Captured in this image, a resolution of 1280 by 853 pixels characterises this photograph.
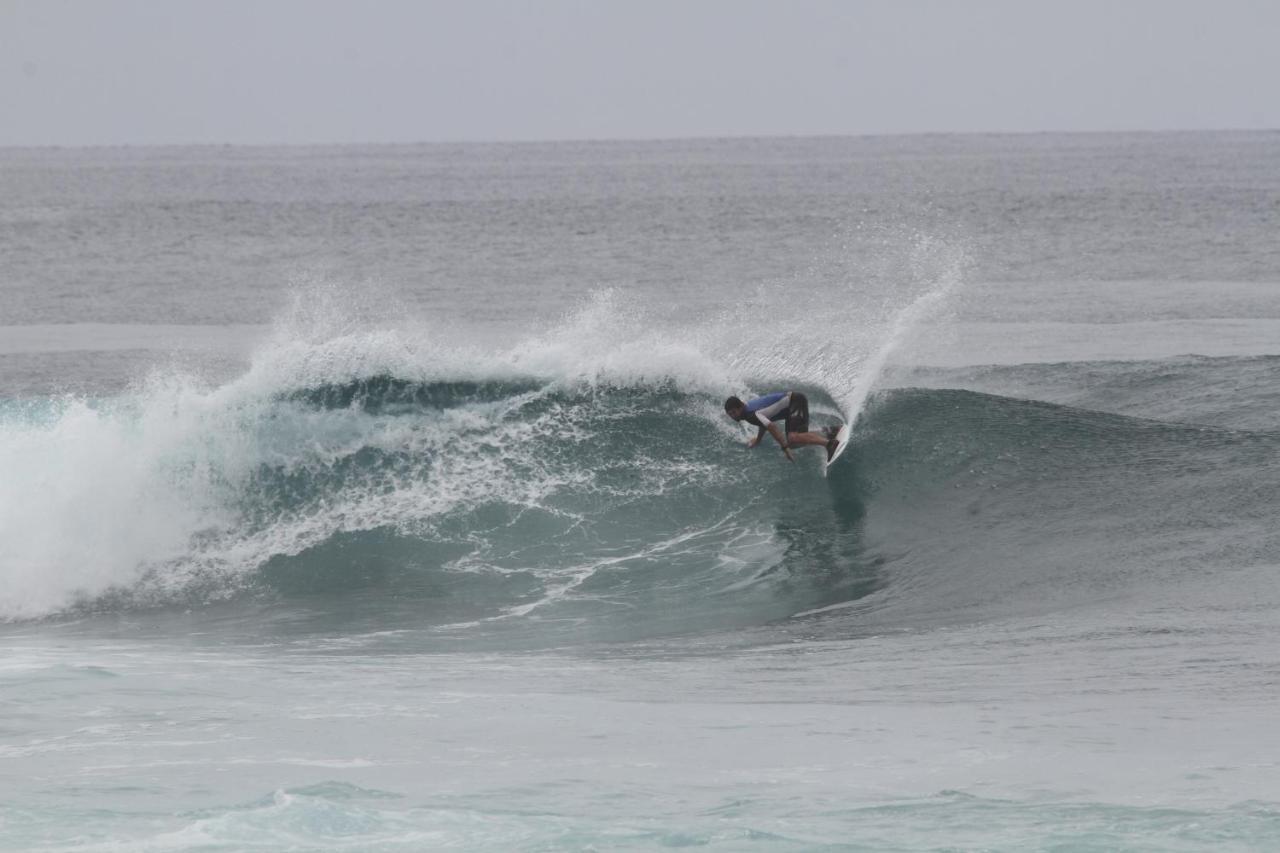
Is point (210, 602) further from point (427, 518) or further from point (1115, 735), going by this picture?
point (1115, 735)

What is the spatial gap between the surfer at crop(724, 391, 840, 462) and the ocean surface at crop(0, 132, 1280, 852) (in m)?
0.62

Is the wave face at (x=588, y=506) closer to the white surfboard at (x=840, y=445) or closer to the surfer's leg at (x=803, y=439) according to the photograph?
the white surfboard at (x=840, y=445)

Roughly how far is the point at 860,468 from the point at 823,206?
56961mm

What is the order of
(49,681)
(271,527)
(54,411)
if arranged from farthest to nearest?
(54,411)
(271,527)
(49,681)

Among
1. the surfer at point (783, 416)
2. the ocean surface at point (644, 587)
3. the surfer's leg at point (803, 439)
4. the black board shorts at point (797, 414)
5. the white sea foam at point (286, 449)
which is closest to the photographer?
the ocean surface at point (644, 587)

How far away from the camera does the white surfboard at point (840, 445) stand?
15.5 metres

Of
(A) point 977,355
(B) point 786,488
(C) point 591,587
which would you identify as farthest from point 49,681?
(A) point 977,355

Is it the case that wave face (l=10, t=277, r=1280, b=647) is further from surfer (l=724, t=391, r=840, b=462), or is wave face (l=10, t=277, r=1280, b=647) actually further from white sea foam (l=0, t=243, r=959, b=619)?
surfer (l=724, t=391, r=840, b=462)

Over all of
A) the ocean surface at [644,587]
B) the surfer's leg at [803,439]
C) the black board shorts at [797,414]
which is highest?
the black board shorts at [797,414]

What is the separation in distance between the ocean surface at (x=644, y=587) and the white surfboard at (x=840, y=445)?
0.29 meters

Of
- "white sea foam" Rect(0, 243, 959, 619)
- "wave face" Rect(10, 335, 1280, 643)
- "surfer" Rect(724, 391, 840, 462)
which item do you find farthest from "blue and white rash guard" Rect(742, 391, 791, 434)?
"white sea foam" Rect(0, 243, 959, 619)

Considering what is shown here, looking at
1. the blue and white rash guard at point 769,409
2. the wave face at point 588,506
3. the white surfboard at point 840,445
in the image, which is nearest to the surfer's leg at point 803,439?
the blue and white rash guard at point 769,409

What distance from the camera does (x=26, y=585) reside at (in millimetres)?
13578

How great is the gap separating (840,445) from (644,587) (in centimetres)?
337
